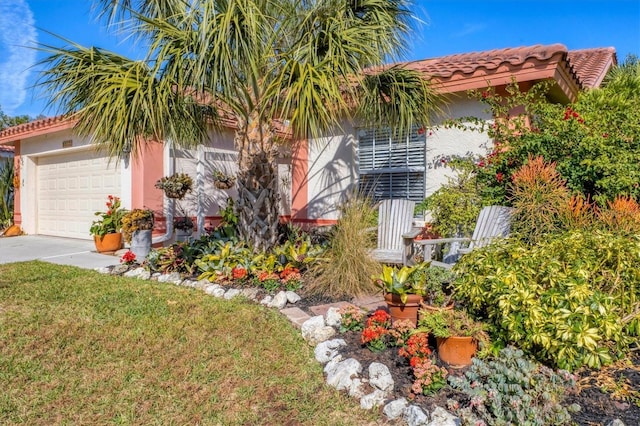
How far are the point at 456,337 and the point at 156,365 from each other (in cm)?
237

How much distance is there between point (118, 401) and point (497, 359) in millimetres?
2626

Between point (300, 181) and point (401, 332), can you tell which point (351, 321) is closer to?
point (401, 332)

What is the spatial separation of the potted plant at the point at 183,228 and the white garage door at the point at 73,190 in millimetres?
2104

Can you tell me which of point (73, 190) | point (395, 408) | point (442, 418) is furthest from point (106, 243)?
point (442, 418)

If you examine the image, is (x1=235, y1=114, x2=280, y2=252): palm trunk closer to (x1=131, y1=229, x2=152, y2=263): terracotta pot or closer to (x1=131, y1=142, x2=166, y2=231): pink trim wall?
(x1=131, y1=229, x2=152, y2=263): terracotta pot

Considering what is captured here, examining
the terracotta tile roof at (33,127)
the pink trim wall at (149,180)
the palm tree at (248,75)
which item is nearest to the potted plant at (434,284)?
the palm tree at (248,75)

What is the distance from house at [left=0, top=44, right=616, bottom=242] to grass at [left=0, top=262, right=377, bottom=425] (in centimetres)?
249

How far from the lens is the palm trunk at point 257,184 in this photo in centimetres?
600

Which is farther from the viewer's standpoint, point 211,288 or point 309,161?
point 309,161

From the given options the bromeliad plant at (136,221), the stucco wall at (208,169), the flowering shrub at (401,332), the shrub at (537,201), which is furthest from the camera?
the stucco wall at (208,169)

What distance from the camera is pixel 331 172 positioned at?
912 centimetres

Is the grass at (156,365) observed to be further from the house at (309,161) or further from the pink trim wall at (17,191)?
the pink trim wall at (17,191)

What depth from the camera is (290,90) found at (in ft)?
15.2

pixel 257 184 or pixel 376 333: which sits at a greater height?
pixel 257 184
